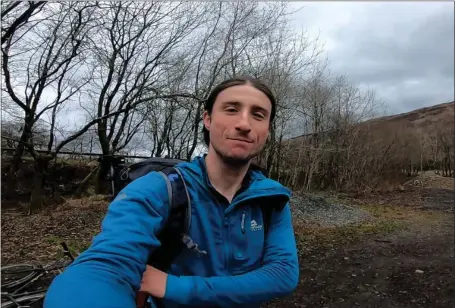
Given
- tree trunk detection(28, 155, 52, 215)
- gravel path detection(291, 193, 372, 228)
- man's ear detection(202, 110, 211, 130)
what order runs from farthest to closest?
gravel path detection(291, 193, 372, 228)
tree trunk detection(28, 155, 52, 215)
man's ear detection(202, 110, 211, 130)

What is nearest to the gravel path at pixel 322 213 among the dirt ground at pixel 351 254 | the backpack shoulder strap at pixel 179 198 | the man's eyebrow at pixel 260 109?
the dirt ground at pixel 351 254

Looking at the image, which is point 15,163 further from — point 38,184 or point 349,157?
point 349,157

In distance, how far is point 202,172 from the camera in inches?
48.8

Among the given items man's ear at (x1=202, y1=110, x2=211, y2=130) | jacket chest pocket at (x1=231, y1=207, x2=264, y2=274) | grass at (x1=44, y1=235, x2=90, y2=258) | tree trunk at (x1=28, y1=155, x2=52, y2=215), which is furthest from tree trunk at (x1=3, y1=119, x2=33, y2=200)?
jacket chest pocket at (x1=231, y1=207, x2=264, y2=274)

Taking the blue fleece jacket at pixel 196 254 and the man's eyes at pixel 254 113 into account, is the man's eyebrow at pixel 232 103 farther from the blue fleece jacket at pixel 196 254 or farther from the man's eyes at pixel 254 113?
the blue fleece jacket at pixel 196 254

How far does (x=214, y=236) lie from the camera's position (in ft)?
3.79

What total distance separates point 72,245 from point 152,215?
5289 millimetres

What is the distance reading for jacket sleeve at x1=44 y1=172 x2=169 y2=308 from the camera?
864 mm

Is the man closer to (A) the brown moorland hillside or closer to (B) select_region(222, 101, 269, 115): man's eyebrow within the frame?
(B) select_region(222, 101, 269, 115): man's eyebrow

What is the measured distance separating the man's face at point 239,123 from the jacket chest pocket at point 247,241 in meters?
0.19

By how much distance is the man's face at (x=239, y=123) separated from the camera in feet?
4.00

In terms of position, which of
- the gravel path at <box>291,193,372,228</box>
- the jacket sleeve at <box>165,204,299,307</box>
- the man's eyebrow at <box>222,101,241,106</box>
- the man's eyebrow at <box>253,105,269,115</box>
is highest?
the man's eyebrow at <box>222,101,241,106</box>

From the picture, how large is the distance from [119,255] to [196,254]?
0.86ft

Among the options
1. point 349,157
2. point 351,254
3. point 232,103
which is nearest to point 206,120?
point 232,103
